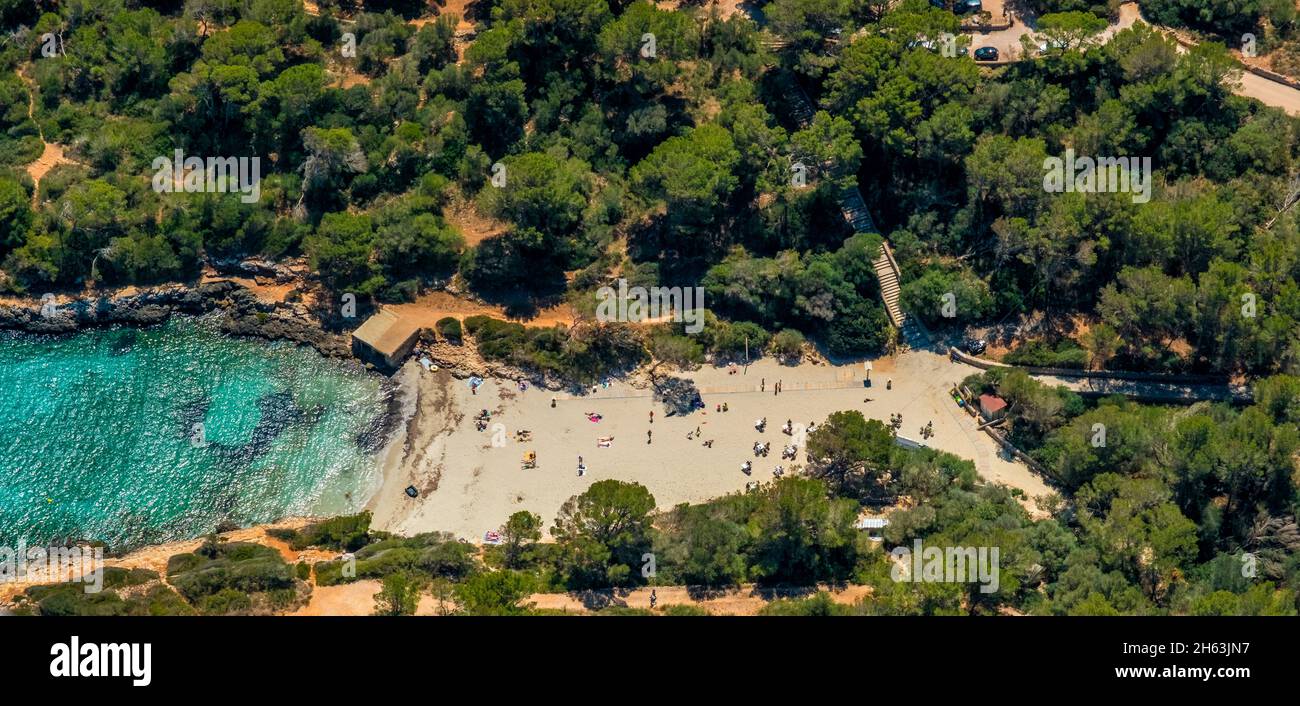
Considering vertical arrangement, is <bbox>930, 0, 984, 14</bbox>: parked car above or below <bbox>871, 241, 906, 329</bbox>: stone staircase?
above

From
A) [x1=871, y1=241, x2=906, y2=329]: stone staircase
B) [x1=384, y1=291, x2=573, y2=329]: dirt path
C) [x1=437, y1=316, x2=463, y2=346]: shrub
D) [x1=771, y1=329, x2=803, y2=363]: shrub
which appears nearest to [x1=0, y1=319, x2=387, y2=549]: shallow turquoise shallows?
[x1=384, y1=291, x2=573, y2=329]: dirt path

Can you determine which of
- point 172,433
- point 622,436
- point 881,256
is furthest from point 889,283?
point 172,433

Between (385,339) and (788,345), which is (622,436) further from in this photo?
(385,339)

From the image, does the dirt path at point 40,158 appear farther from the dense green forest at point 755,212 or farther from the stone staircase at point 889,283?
the stone staircase at point 889,283

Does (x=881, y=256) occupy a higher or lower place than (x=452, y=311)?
higher

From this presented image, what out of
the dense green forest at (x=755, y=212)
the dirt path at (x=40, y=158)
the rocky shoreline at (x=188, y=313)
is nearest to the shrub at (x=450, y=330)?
the dense green forest at (x=755, y=212)

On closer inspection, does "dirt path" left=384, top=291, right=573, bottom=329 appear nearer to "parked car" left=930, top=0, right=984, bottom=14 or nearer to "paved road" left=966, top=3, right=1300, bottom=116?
"parked car" left=930, top=0, right=984, bottom=14
